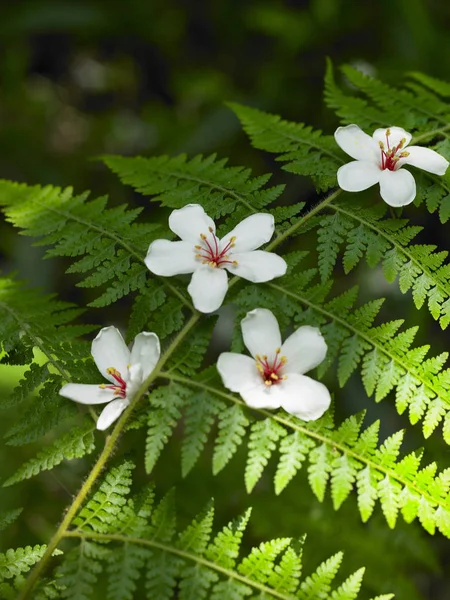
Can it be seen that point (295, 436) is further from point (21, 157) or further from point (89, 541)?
point (21, 157)

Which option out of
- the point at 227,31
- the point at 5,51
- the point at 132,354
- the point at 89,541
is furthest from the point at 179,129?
the point at 89,541

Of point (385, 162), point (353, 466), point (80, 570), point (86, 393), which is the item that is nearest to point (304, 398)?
point (353, 466)

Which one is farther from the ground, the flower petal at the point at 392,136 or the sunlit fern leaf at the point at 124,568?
the flower petal at the point at 392,136

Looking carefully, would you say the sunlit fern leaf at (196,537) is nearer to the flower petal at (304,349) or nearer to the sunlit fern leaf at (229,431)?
the sunlit fern leaf at (229,431)

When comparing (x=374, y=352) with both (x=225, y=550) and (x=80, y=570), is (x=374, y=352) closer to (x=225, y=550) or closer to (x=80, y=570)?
(x=225, y=550)

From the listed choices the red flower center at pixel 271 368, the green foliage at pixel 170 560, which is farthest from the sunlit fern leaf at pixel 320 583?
the red flower center at pixel 271 368

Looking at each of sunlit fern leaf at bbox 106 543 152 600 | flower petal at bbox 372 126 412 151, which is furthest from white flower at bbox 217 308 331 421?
flower petal at bbox 372 126 412 151
